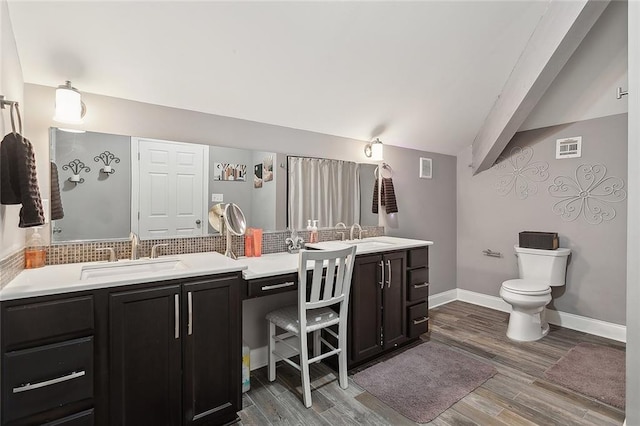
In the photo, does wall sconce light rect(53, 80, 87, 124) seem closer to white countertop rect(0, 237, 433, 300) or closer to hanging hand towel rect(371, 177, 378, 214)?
white countertop rect(0, 237, 433, 300)

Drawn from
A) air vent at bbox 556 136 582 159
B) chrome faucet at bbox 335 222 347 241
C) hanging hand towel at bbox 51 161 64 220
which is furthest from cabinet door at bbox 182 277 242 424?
air vent at bbox 556 136 582 159

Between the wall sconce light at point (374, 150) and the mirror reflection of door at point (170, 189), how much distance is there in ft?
5.29

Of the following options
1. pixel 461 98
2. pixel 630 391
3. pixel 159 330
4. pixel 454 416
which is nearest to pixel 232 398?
pixel 159 330

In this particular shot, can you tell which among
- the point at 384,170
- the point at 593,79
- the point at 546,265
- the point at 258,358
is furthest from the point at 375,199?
the point at 593,79

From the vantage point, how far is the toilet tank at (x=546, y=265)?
312 centimetres

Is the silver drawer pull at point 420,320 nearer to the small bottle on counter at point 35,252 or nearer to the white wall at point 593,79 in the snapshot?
the white wall at point 593,79

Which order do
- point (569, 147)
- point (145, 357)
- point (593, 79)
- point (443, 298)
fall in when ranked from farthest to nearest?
1. point (443, 298)
2. point (569, 147)
3. point (593, 79)
4. point (145, 357)

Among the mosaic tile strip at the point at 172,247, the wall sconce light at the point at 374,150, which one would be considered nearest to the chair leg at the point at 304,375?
the mosaic tile strip at the point at 172,247

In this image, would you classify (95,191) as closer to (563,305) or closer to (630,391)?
(630,391)

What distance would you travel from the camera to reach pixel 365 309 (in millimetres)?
2492

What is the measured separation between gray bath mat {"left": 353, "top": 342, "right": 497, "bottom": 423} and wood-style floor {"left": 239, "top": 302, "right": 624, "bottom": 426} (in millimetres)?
58

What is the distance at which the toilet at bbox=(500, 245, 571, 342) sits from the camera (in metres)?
2.90

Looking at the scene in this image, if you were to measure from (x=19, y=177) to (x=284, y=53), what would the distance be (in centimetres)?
152

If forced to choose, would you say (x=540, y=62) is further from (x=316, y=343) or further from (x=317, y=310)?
(x=316, y=343)
